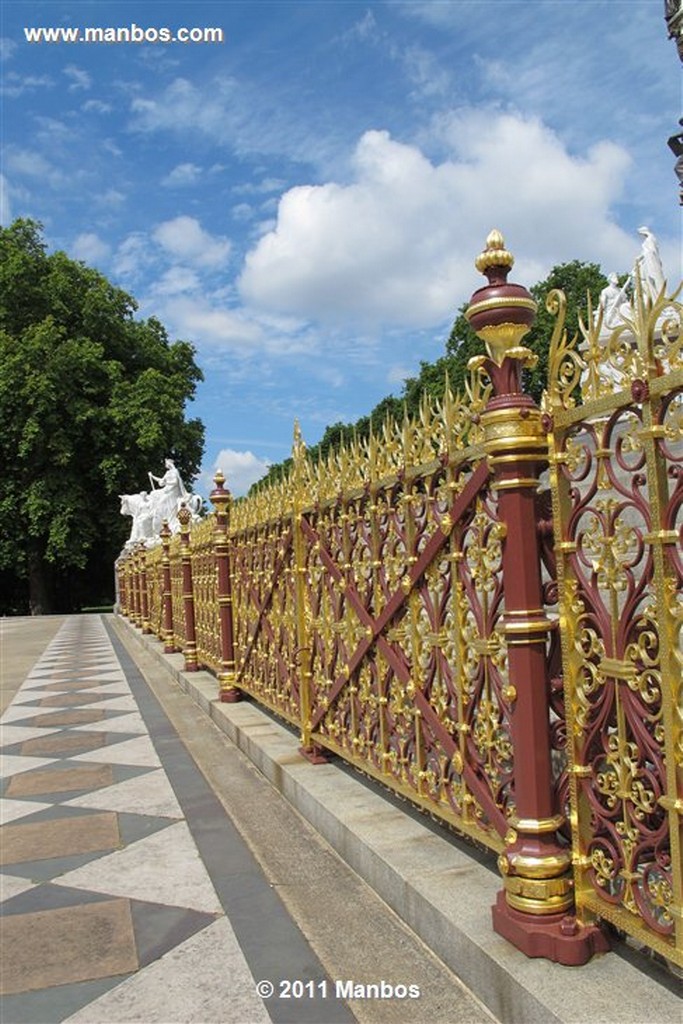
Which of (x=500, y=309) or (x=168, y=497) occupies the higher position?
(x=168, y=497)

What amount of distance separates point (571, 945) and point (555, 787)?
0.39 m

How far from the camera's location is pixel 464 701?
2795 mm

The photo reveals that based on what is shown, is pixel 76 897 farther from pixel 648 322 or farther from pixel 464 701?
pixel 648 322

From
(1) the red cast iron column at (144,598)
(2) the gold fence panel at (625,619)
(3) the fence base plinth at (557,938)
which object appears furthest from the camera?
(1) the red cast iron column at (144,598)

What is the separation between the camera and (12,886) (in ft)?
11.7

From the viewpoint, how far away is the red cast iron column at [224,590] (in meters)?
6.97

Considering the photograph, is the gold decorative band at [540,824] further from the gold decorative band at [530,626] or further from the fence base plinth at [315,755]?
the fence base plinth at [315,755]

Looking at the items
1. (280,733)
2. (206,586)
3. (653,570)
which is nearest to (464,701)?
A: (653,570)

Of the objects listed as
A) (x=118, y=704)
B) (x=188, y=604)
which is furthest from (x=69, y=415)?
(x=118, y=704)

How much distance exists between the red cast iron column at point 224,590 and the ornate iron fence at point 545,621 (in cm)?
355

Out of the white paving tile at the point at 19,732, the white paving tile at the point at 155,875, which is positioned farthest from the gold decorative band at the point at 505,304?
the white paving tile at the point at 19,732

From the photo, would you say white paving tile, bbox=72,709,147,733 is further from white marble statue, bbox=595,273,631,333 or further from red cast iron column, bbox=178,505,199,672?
white marble statue, bbox=595,273,631,333

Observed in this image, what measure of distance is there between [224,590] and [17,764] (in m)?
2.14

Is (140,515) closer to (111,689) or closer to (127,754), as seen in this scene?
(111,689)
